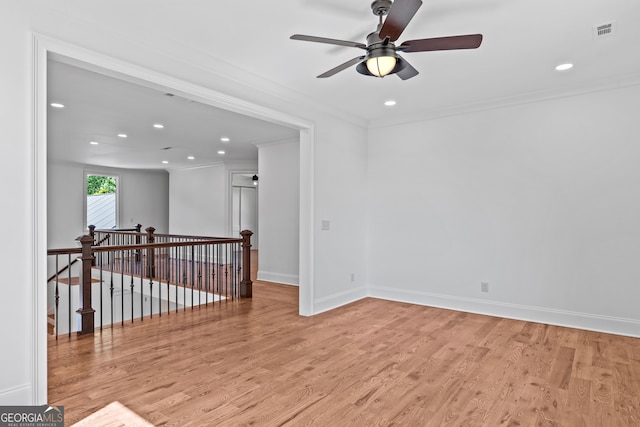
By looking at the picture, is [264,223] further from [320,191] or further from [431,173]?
[431,173]

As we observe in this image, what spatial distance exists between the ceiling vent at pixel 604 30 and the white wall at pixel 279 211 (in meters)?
4.36

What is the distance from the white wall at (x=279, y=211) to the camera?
648 cm

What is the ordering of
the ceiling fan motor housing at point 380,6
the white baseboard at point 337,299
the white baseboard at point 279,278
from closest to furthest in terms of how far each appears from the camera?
the ceiling fan motor housing at point 380,6, the white baseboard at point 337,299, the white baseboard at point 279,278

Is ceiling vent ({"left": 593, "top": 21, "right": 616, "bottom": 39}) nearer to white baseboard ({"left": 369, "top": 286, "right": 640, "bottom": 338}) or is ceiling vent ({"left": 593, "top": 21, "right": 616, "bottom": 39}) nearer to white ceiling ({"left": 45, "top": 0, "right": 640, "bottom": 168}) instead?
white ceiling ({"left": 45, "top": 0, "right": 640, "bottom": 168})

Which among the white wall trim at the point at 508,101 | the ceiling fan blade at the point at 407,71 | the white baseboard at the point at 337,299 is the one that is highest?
the white wall trim at the point at 508,101

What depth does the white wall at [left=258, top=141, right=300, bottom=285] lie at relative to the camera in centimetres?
648

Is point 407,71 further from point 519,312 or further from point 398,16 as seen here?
point 519,312

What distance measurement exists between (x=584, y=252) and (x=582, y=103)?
5.36ft

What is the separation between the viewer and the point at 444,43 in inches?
90.8

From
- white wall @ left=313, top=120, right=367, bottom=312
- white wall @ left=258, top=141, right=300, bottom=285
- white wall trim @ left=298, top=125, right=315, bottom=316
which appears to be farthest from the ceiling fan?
white wall @ left=258, top=141, right=300, bottom=285

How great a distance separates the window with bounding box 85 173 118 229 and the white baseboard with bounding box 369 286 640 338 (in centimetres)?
879

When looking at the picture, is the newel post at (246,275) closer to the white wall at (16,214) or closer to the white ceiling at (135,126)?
the white ceiling at (135,126)

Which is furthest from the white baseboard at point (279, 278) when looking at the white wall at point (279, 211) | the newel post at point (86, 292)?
the newel post at point (86, 292)

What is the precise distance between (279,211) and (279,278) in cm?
122
